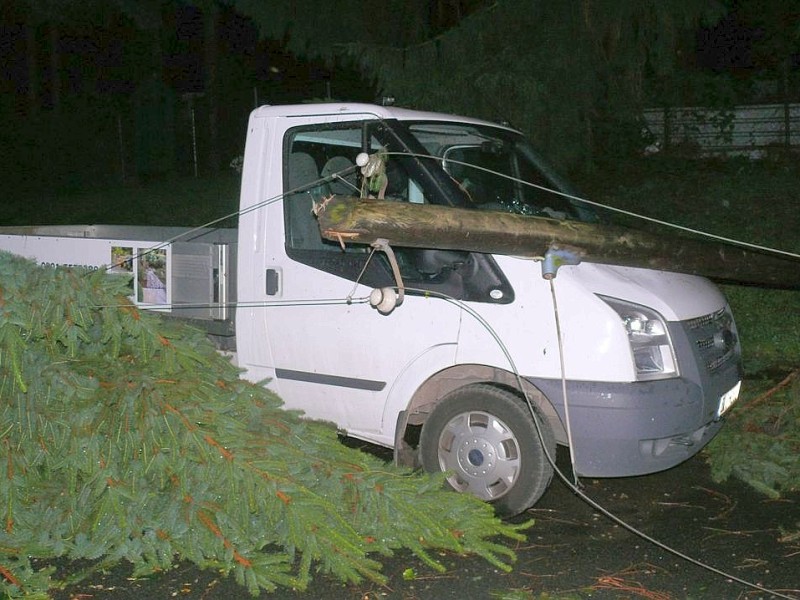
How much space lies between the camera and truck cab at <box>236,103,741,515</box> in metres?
5.51

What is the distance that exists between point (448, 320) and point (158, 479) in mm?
1835

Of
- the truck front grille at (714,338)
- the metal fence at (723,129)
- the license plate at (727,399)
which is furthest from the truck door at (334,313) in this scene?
the metal fence at (723,129)

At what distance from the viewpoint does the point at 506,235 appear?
5500mm

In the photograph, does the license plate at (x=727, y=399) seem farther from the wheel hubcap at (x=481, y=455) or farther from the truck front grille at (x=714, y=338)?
the wheel hubcap at (x=481, y=455)

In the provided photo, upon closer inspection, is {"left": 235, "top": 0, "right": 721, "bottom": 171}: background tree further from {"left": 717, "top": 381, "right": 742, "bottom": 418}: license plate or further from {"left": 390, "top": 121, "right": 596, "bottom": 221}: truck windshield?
{"left": 717, "top": 381, "right": 742, "bottom": 418}: license plate

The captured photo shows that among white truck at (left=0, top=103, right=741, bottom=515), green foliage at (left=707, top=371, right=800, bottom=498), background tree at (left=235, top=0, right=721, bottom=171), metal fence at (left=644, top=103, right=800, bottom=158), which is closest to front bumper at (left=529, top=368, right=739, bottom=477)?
white truck at (left=0, top=103, right=741, bottom=515)

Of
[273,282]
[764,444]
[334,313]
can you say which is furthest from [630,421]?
[273,282]

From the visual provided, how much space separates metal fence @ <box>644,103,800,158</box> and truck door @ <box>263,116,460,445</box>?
12.4 metres

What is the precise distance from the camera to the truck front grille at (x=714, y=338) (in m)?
5.73

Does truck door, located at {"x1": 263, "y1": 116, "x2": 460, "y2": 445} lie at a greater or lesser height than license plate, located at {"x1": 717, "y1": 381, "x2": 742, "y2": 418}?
greater

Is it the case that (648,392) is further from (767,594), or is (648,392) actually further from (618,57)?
(618,57)

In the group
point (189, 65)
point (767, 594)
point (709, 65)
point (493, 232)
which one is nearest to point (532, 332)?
point (493, 232)

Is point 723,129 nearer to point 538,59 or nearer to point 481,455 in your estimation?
point 538,59

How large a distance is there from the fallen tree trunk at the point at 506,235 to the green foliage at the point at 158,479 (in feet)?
4.06
